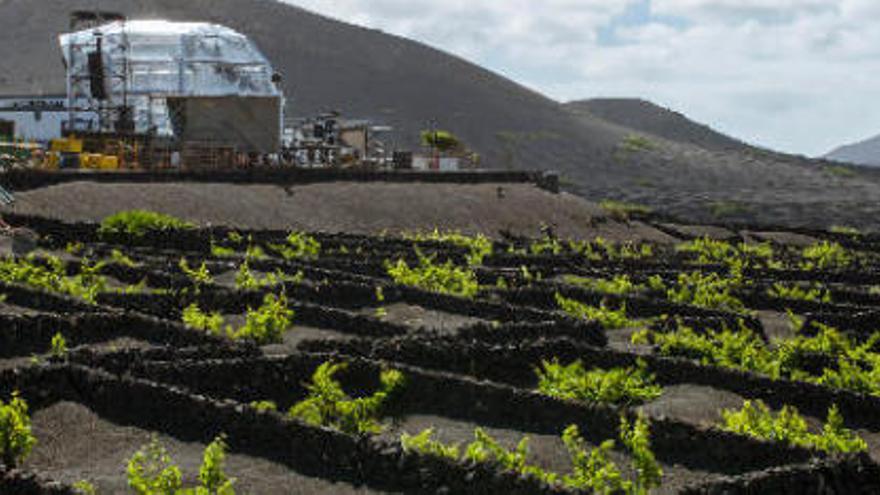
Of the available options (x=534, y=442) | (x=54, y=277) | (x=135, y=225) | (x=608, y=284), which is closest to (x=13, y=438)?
(x=534, y=442)

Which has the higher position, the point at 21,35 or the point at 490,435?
the point at 21,35

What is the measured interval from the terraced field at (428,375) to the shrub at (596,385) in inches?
1.2

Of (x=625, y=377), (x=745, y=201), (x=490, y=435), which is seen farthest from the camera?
(x=745, y=201)

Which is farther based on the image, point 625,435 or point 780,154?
point 780,154

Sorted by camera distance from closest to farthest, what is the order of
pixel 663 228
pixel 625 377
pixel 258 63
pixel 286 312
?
pixel 625 377 < pixel 286 312 < pixel 663 228 < pixel 258 63

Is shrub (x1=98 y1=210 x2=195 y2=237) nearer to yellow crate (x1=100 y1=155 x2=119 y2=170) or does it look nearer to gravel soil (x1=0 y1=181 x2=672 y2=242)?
gravel soil (x1=0 y1=181 x2=672 y2=242)

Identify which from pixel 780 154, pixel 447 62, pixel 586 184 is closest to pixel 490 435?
pixel 586 184

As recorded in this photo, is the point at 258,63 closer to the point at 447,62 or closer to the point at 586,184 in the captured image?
the point at 586,184

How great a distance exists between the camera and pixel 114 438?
1438 cm

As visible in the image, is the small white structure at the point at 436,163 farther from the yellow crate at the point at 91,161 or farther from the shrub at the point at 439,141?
the yellow crate at the point at 91,161

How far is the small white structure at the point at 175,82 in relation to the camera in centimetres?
5522

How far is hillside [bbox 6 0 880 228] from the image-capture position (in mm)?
108312

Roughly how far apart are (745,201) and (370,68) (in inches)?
2305

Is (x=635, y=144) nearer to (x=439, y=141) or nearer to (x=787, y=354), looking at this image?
(x=439, y=141)
